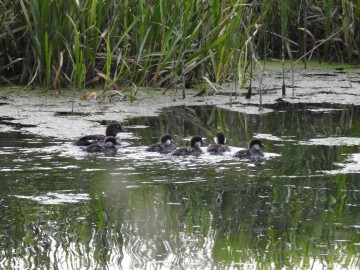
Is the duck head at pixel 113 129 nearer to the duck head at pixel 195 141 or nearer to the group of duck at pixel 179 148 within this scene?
the group of duck at pixel 179 148

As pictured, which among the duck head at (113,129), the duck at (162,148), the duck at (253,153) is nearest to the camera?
the duck at (253,153)

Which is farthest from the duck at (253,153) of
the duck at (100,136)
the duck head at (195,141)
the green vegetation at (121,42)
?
the green vegetation at (121,42)

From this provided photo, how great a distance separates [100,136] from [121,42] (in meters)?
2.92

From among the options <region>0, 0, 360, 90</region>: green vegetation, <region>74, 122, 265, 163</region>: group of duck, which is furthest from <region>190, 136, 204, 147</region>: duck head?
<region>0, 0, 360, 90</region>: green vegetation

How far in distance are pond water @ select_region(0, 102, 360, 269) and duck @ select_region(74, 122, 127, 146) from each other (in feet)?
0.43

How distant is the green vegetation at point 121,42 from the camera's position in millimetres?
10250

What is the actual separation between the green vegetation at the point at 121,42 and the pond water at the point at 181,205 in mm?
1639

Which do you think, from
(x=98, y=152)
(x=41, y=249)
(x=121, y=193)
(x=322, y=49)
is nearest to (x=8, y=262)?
(x=41, y=249)

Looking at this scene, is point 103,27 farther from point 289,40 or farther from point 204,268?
point 204,268

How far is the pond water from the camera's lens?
16.1 ft

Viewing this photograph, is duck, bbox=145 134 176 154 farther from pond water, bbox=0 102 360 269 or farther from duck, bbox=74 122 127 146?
duck, bbox=74 122 127 146

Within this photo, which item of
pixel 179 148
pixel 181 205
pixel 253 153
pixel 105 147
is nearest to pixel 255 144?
pixel 253 153

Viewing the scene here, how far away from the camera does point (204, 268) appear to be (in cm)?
470

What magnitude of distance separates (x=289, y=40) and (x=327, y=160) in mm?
5829
